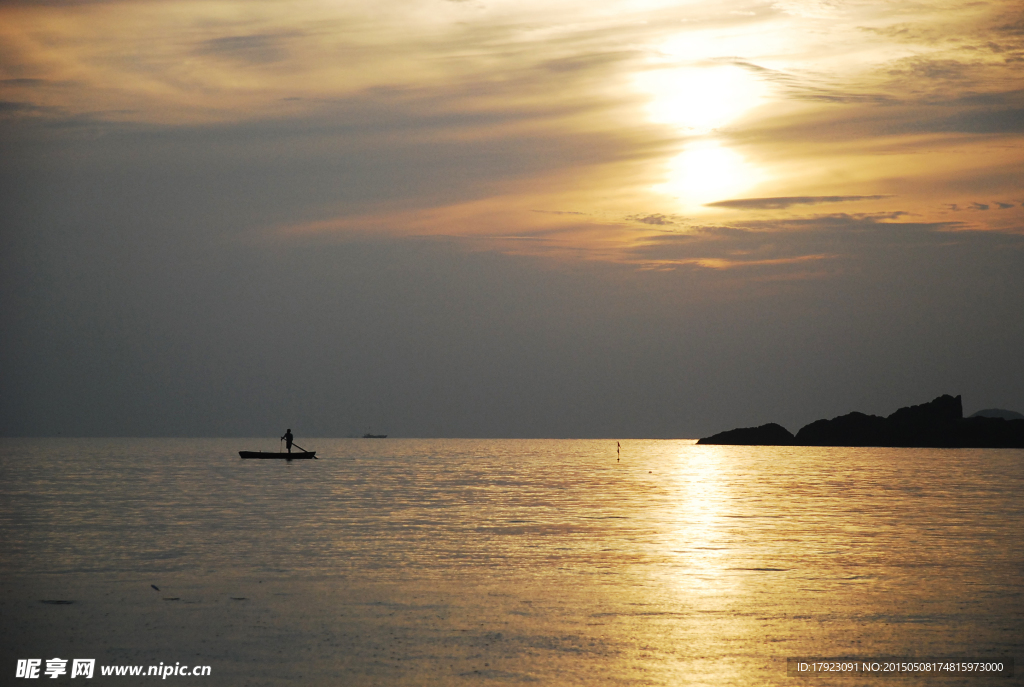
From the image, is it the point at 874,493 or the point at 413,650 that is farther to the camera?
the point at 874,493

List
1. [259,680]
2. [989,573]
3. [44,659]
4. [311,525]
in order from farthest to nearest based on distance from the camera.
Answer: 1. [311,525]
2. [989,573]
3. [44,659]
4. [259,680]

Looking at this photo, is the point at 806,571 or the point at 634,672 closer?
the point at 634,672

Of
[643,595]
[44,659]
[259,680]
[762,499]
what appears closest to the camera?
[259,680]

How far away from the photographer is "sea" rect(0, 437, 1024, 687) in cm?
1650

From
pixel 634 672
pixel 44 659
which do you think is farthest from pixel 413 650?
pixel 44 659

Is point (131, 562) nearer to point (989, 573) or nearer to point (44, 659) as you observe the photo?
point (44, 659)

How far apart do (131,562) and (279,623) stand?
33.2 ft

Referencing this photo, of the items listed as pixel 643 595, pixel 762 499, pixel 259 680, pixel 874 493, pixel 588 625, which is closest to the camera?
pixel 259 680

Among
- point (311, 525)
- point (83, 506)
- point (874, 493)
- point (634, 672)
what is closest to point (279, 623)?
point (634, 672)

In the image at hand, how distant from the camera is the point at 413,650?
17438 millimetres

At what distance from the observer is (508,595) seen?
22.9 m

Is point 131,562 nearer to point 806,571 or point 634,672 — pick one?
point 634,672

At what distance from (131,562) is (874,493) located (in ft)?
169

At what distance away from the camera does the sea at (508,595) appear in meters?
16.5
